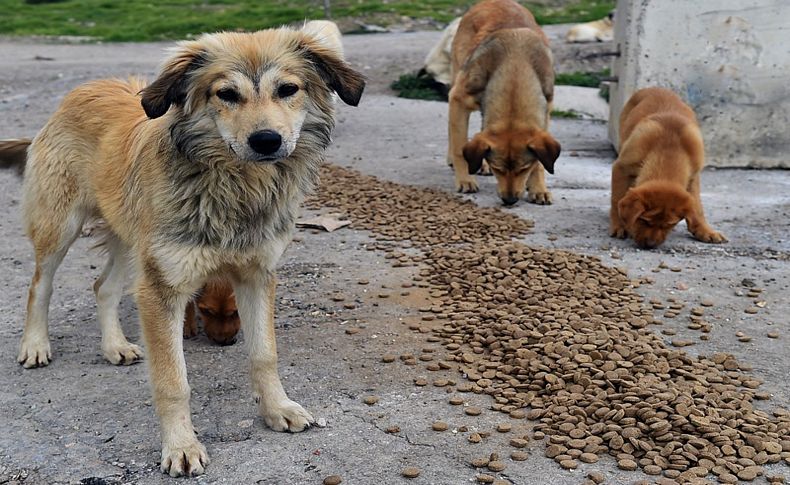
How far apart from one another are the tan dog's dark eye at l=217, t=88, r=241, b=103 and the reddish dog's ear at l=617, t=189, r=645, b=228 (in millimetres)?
4184

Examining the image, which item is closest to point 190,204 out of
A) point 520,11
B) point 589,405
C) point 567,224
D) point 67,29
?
point 589,405

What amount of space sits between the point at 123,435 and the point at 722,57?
819 cm

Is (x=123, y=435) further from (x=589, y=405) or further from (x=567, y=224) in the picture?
(x=567, y=224)

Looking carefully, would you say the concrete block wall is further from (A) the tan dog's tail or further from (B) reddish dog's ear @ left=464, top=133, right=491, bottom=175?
(A) the tan dog's tail

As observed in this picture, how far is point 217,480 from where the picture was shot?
3.93 m

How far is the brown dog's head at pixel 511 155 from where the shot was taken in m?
8.62

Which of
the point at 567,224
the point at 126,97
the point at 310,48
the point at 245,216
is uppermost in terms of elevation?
the point at 310,48

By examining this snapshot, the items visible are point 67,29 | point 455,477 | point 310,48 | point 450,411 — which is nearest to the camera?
point 455,477

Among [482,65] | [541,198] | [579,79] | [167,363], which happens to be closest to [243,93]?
[167,363]

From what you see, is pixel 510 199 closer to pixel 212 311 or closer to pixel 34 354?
pixel 212 311

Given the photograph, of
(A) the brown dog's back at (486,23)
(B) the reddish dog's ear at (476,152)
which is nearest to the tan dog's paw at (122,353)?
(B) the reddish dog's ear at (476,152)

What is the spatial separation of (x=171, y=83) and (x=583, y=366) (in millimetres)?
2541

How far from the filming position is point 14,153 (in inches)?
221

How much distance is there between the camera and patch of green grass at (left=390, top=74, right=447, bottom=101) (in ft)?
49.4
